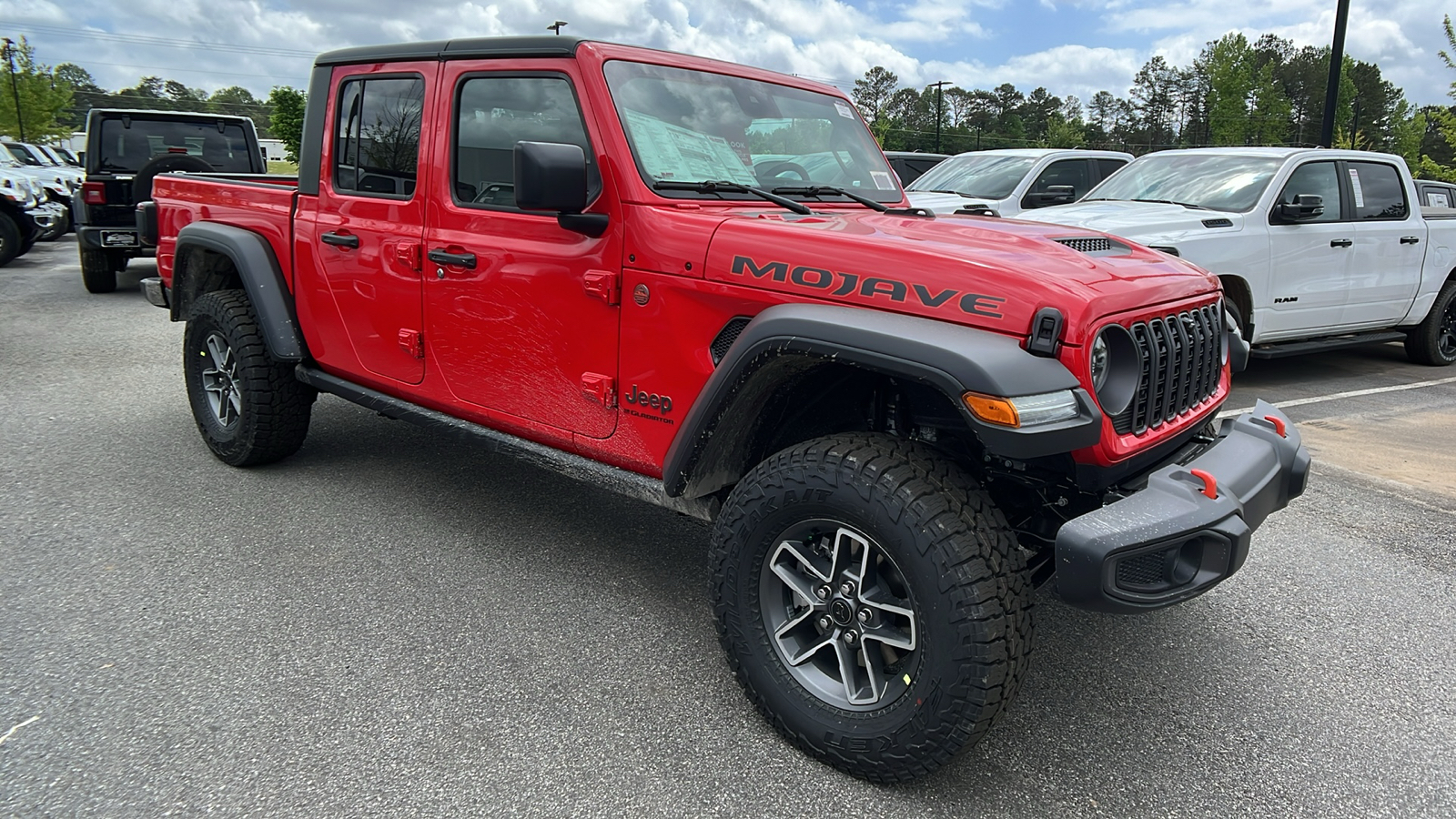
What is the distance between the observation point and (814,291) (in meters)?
2.50

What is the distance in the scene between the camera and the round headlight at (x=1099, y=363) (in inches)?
94.7

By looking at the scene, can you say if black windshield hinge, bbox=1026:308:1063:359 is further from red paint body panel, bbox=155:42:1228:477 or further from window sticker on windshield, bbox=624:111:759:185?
window sticker on windshield, bbox=624:111:759:185

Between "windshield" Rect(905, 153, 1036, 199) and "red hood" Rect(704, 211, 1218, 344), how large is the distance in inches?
288

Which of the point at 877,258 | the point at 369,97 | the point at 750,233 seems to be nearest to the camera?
the point at 877,258

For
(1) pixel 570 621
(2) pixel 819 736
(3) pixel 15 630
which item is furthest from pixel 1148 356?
(3) pixel 15 630

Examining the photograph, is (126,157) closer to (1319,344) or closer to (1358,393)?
(1319,344)

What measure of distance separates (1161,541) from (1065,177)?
9.16 m

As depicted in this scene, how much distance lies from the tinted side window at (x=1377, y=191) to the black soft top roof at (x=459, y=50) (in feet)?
23.7

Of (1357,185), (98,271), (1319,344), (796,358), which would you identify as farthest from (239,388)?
(1357,185)

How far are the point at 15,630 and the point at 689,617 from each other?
2.24 metres

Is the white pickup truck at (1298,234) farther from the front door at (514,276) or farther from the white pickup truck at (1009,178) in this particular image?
the front door at (514,276)

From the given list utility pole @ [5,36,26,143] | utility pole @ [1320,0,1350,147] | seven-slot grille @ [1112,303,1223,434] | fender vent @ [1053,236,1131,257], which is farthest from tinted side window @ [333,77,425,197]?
utility pole @ [5,36,26,143]

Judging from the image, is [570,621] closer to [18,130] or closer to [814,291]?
[814,291]

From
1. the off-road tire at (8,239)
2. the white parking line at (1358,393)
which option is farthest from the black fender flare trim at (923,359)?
the off-road tire at (8,239)
